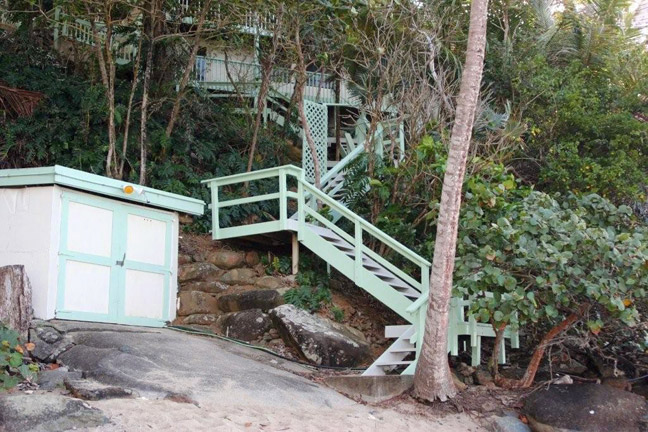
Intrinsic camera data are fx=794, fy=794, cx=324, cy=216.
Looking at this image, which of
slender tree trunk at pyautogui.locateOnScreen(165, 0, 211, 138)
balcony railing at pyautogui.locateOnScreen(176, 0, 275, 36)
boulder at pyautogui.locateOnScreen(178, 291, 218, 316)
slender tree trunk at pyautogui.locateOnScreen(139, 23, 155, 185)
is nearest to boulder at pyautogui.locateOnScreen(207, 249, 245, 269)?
boulder at pyautogui.locateOnScreen(178, 291, 218, 316)

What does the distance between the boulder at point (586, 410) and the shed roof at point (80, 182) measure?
546 cm

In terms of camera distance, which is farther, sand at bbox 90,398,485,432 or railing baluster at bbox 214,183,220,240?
railing baluster at bbox 214,183,220,240

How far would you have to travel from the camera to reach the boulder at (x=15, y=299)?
28.2 ft

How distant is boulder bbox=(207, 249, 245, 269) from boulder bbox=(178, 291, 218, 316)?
→ 0.78 m

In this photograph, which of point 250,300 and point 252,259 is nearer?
point 250,300

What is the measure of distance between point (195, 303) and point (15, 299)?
10.7 feet

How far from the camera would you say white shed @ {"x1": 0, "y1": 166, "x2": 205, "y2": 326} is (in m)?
9.34

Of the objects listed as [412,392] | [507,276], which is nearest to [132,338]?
[412,392]

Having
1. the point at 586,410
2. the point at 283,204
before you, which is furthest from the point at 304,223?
the point at 586,410

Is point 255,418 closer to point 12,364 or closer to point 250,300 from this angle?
point 12,364

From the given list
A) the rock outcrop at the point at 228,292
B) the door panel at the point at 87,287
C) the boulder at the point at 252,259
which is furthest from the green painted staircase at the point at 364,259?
the door panel at the point at 87,287

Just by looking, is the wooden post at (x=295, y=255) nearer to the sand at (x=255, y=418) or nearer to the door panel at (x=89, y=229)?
the door panel at (x=89, y=229)

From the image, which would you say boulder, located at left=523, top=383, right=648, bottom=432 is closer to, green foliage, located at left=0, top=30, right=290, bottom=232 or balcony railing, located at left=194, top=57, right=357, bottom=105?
green foliage, located at left=0, top=30, right=290, bottom=232

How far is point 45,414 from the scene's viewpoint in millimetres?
6562
